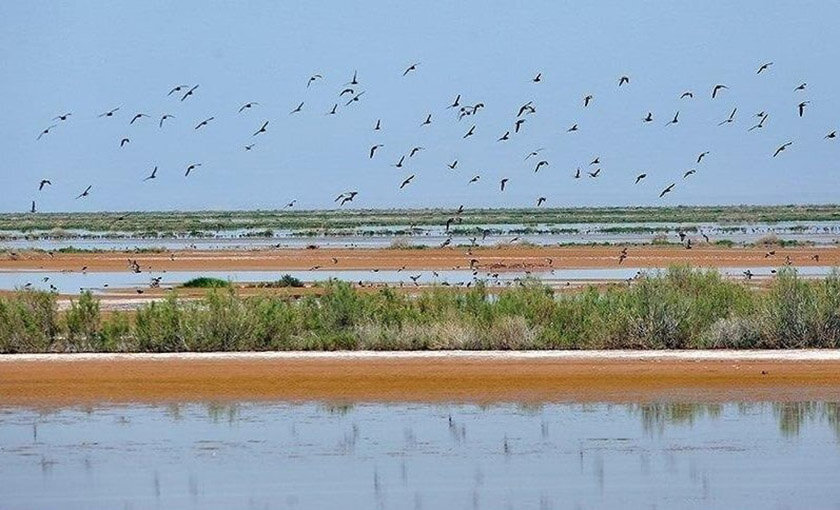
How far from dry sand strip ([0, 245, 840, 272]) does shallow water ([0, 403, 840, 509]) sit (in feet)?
111

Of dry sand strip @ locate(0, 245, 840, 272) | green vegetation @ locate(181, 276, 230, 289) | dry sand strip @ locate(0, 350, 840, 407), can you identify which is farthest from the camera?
dry sand strip @ locate(0, 245, 840, 272)

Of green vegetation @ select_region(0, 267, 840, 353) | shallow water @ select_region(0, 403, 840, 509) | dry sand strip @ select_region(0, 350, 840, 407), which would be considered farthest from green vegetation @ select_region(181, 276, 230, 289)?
shallow water @ select_region(0, 403, 840, 509)

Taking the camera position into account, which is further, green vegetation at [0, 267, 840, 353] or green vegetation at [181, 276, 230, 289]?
green vegetation at [181, 276, 230, 289]

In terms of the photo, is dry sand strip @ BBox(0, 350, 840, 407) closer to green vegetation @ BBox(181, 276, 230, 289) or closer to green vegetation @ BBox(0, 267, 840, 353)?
green vegetation @ BBox(0, 267, 840, 353)

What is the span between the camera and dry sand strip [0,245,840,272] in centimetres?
5756

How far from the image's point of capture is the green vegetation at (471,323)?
27219 millimetres

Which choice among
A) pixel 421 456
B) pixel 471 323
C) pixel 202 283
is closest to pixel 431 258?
pixel 202 283

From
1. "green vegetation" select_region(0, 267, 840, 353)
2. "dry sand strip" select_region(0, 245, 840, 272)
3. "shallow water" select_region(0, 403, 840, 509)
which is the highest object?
"dry sand strip" select_region(0, 245, 840, 272)

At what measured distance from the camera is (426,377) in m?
24.5

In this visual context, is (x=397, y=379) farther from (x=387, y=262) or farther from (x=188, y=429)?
(x=387, y=262)

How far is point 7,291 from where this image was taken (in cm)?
4422

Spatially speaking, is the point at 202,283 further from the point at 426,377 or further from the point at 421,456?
the point at 421,456

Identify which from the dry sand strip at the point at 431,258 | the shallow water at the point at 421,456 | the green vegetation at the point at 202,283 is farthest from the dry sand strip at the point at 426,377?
the dry sand strip at the point at 431,258

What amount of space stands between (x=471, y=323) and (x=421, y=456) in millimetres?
10437
